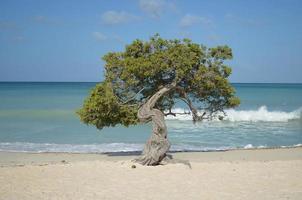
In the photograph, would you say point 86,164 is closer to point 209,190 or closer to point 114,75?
point 114,75

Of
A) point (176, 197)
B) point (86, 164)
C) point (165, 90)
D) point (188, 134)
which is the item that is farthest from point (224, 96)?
point (188, 134)

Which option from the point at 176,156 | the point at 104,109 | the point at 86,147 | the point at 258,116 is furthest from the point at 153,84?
the point at 258,116

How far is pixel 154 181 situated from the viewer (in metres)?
10.6

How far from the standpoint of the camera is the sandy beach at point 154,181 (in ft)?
30.3

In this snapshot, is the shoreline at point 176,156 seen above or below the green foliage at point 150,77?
below

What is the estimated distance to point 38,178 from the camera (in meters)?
10.8

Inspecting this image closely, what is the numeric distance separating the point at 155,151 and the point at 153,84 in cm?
258

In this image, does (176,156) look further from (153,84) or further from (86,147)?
(86,147)

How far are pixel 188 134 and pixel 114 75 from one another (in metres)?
11.6

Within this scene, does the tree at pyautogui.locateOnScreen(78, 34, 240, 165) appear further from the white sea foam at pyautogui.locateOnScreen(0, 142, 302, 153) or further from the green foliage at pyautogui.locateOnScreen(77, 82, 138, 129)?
the white sea foam at pyautogui.locateOnScreen(0, 142, 302, 153)

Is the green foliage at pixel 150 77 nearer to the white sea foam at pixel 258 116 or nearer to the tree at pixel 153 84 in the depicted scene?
the tree at pixel 153 84

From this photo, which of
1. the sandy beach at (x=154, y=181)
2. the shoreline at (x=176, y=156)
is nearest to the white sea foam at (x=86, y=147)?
the shoreline at (x=176, y=156)

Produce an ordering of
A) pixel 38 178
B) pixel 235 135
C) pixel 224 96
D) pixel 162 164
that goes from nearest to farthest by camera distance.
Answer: pixel 38 178, pixel 162 164, pixel 224 96, pixel 235 135

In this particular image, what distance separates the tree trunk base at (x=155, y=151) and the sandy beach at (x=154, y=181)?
306 mm
